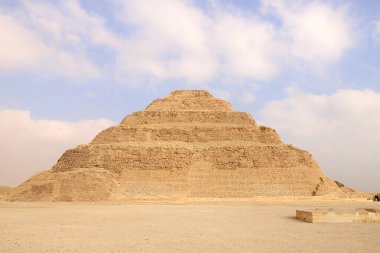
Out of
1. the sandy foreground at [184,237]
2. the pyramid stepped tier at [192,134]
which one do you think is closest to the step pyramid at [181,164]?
the pyramid stepped tier at [192,134]

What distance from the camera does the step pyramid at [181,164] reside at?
4216 cm

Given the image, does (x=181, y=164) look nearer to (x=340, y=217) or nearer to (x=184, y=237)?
(x=340, y=217)

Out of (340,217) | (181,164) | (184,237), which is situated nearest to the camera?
(184,237)

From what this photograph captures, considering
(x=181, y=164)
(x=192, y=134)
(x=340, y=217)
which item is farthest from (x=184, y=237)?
(x=192, y=134)

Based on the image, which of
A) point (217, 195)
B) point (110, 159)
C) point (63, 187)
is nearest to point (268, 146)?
point (217, 195)

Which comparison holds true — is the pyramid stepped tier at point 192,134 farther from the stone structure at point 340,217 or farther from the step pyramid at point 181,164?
the stone structure at point 340,217

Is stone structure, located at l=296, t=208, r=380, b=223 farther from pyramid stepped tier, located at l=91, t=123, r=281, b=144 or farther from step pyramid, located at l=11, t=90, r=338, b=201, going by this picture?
pyramid stepped tier, located at l=91, t=123, r=281, b=144

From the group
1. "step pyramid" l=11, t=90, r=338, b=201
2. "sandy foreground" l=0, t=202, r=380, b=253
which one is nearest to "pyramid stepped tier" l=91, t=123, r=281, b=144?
"step pyramid" l=11, t=90, r=338, b=201

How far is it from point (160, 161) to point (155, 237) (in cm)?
3277

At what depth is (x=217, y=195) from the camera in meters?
42.1

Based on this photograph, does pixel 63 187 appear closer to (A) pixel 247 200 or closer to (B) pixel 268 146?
(A) pixel 247 200

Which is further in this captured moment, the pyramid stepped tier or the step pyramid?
the pyramid stepped tier

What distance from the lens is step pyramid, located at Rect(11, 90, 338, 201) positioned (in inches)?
1660

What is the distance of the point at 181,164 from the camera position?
45406 mm
